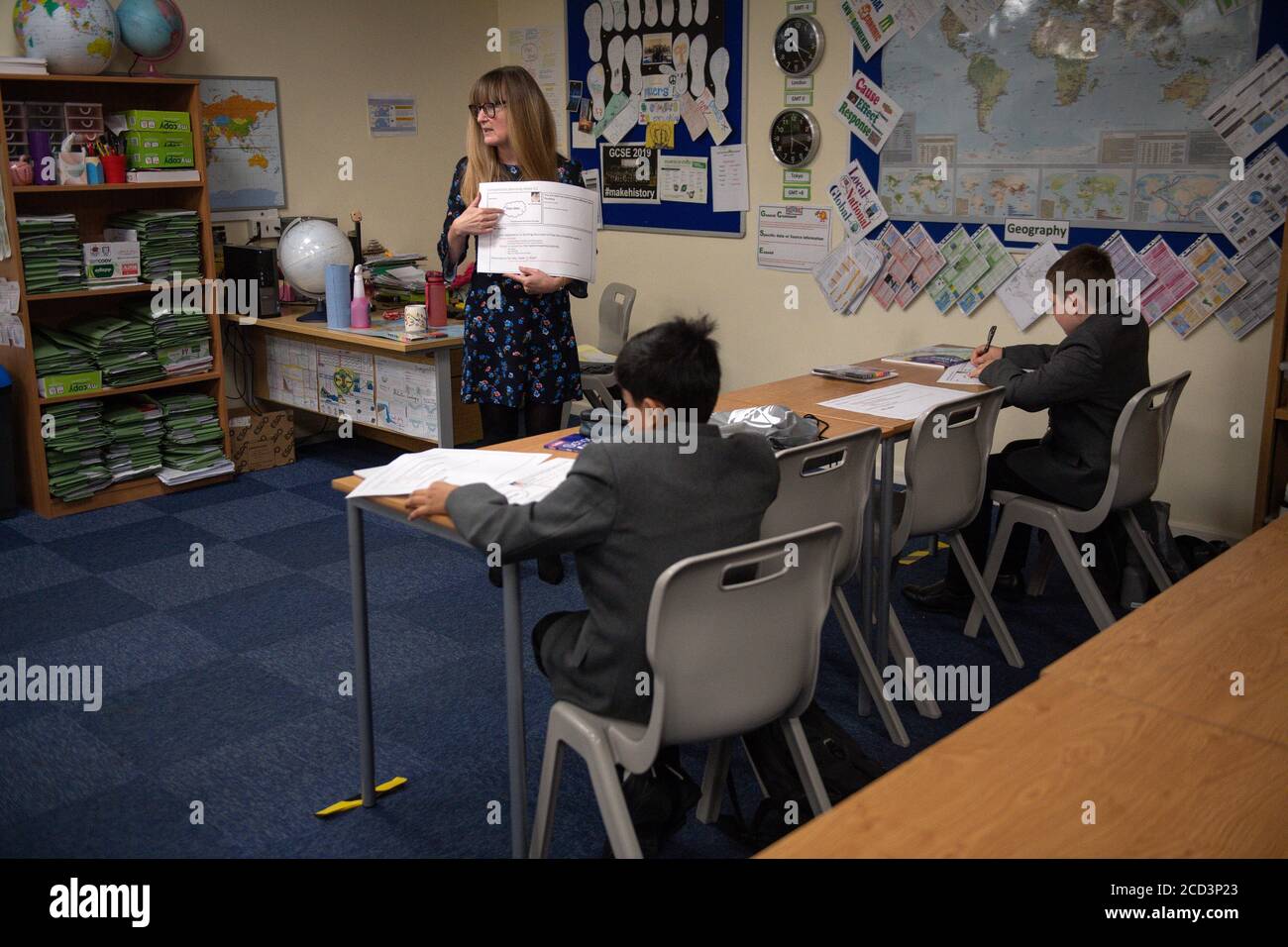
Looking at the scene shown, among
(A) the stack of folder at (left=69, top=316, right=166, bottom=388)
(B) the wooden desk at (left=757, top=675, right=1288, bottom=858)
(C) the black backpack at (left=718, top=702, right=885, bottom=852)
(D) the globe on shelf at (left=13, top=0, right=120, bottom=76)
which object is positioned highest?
(D) the globe on shelf at (left=13, top=0, right=120, bottom=76)

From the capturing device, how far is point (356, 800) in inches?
105

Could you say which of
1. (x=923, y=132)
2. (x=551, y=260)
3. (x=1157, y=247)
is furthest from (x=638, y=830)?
(x=923, y=132)

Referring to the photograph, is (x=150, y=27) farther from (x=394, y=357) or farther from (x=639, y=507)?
(x=639, y=507)

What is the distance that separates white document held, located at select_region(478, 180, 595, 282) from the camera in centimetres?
343

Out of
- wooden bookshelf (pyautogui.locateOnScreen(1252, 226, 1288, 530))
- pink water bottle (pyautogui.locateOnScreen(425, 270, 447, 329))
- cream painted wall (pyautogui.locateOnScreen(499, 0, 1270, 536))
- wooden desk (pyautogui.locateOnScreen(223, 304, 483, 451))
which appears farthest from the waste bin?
wooden bookshelf (pyautogui.locateOnScreen(1252, 226, 1288, 530))

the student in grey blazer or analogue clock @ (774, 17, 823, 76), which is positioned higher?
analogue clock @ (774, 17, 823, 76)

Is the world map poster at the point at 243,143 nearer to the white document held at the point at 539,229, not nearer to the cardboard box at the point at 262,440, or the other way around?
the cardboard box at the point at 262,440

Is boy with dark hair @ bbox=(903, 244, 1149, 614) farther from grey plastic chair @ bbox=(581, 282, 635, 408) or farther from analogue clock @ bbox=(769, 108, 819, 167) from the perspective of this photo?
grey plastic chair @ bbox=(581, 282, 635, 408)

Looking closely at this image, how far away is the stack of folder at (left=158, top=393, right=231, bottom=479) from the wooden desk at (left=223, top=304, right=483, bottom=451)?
0.41 m

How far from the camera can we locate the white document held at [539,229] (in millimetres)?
3426

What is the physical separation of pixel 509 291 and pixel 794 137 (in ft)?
6.53

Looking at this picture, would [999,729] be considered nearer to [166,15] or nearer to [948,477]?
[948,477]

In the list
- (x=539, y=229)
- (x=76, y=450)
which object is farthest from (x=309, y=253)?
(x=539, y=229)
